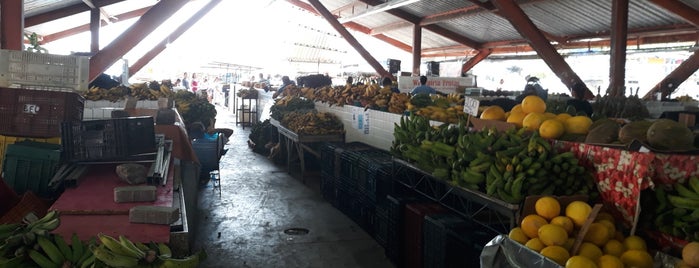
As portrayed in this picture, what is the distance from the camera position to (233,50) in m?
26.1

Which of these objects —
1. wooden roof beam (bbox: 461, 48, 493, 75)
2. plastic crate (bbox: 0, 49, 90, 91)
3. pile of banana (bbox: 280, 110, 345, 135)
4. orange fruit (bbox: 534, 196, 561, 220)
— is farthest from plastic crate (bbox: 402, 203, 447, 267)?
wooden roof beam (bbox: 461, 48, 493, 75)

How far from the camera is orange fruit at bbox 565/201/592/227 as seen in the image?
2630 millimetres

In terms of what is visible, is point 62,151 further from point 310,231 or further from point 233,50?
point 233,50

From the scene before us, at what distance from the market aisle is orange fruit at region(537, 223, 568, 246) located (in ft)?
7.52

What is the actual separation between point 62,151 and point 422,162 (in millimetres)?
2902

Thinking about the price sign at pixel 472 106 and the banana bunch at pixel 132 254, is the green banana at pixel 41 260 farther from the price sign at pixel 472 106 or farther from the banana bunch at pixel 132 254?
the price sign at pixel 472 106

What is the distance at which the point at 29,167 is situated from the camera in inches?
159

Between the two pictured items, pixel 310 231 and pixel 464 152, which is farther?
pixel 310 231

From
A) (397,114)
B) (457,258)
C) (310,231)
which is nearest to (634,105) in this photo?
(397,114)

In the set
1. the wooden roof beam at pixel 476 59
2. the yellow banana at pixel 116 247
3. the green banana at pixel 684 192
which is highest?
the wooden roof beam at pixel 476 59

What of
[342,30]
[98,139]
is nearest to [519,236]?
A: [98,139]

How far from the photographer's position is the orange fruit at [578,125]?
11.0 ft

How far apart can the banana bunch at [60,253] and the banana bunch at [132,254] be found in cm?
9

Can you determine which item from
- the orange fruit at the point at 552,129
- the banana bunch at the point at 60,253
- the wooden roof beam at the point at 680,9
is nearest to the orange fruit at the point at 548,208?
the orange fruit at the point at 552,129
